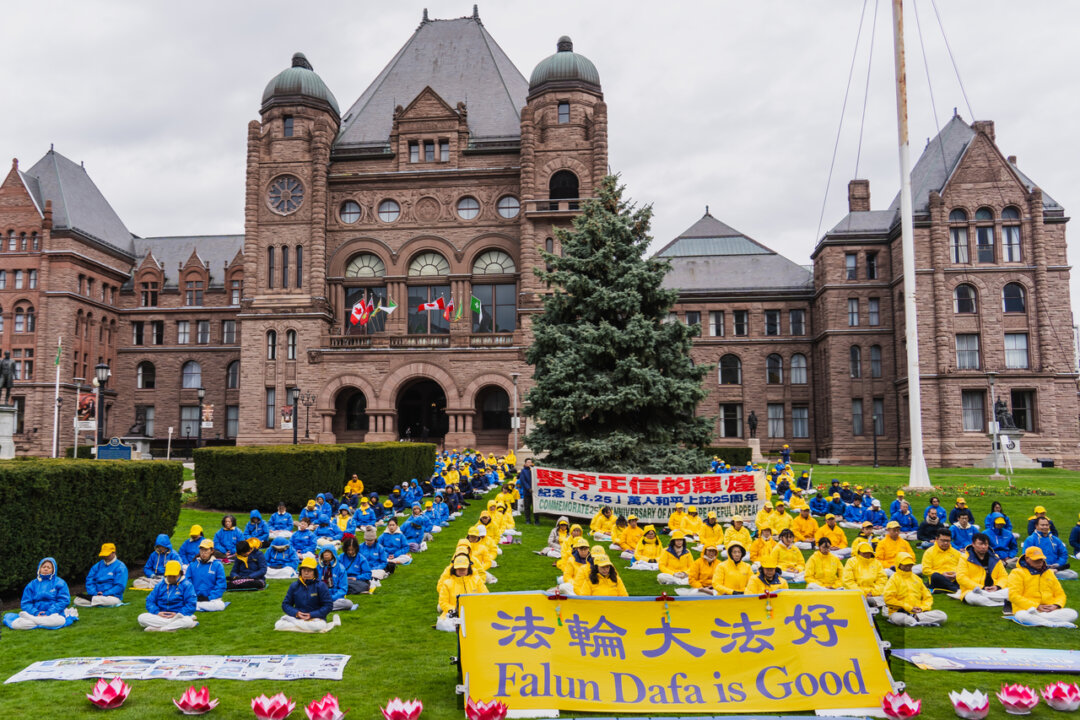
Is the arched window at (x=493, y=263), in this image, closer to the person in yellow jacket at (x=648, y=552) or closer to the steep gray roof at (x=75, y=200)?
the steep gray roof at (x=75, y=200)

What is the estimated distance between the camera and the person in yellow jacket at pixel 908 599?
10898 mm

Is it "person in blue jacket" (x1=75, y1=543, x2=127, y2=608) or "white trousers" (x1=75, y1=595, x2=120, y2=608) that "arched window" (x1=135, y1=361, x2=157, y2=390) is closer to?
"person in blue jacket" (x1=75, y1=543, x2=127, y2=608)

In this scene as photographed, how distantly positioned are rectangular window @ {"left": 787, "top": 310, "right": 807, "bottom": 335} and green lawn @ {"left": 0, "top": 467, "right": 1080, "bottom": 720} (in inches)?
1555

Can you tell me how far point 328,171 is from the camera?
1844 inches

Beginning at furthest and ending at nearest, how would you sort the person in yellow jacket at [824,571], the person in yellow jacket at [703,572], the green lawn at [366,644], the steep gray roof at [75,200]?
the steep gray roof at [75,200], the person in yellow jacket at [703,572], the person in yellow jacket at [824,571], the green lawn at [366,644]

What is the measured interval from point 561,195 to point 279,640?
3796 centimetres

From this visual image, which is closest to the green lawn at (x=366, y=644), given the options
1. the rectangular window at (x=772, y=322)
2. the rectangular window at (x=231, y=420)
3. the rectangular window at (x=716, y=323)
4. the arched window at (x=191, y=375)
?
the rectangular window at (x=716, y=323)

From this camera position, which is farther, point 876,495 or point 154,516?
point 876,495

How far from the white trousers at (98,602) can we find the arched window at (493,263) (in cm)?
3546

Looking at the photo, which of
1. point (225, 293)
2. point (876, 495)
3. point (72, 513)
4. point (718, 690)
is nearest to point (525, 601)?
point (718, 690)

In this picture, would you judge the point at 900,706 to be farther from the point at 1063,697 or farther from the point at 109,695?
the point at 109,695

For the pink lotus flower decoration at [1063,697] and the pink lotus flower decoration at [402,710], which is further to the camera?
the pink lotus flower decoration at [1063,697]

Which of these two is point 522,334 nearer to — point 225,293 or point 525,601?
point 225,293

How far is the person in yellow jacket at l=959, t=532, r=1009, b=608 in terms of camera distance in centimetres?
1208
